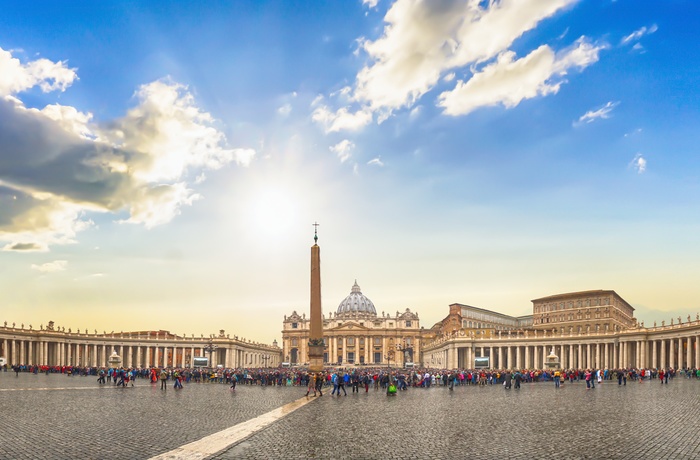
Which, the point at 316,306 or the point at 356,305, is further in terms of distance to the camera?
the point at 356,305

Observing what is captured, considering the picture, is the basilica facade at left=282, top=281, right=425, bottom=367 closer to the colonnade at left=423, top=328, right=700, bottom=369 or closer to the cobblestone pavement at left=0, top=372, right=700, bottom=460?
the colonnade at left=423, top=328, right=700, bottom=369

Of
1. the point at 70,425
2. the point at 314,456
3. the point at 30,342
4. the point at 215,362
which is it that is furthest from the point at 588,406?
the point at 215,362

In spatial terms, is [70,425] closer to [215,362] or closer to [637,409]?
[637,409]

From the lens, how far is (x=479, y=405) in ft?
86.4

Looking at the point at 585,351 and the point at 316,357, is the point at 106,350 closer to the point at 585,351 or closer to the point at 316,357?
the point at 316,357

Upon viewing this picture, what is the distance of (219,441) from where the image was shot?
15.1 meters

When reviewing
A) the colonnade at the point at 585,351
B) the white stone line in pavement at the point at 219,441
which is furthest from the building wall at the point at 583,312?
the white stone line in pavement at the point at 219,441

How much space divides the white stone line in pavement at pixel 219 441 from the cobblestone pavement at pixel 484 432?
36cm

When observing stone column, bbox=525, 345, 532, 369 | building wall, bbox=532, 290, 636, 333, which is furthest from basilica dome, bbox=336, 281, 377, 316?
stone column, bbox=525, 345, 532, 369

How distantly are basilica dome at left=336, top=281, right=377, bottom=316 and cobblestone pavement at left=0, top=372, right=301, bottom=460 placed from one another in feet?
535

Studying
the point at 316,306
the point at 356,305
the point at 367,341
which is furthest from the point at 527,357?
the point at 356,305

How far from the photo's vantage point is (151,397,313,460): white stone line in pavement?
516 inches

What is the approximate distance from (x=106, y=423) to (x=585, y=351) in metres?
79.7

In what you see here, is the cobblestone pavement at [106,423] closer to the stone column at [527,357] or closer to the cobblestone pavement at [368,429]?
the cobblestone pavement at [368,429]
